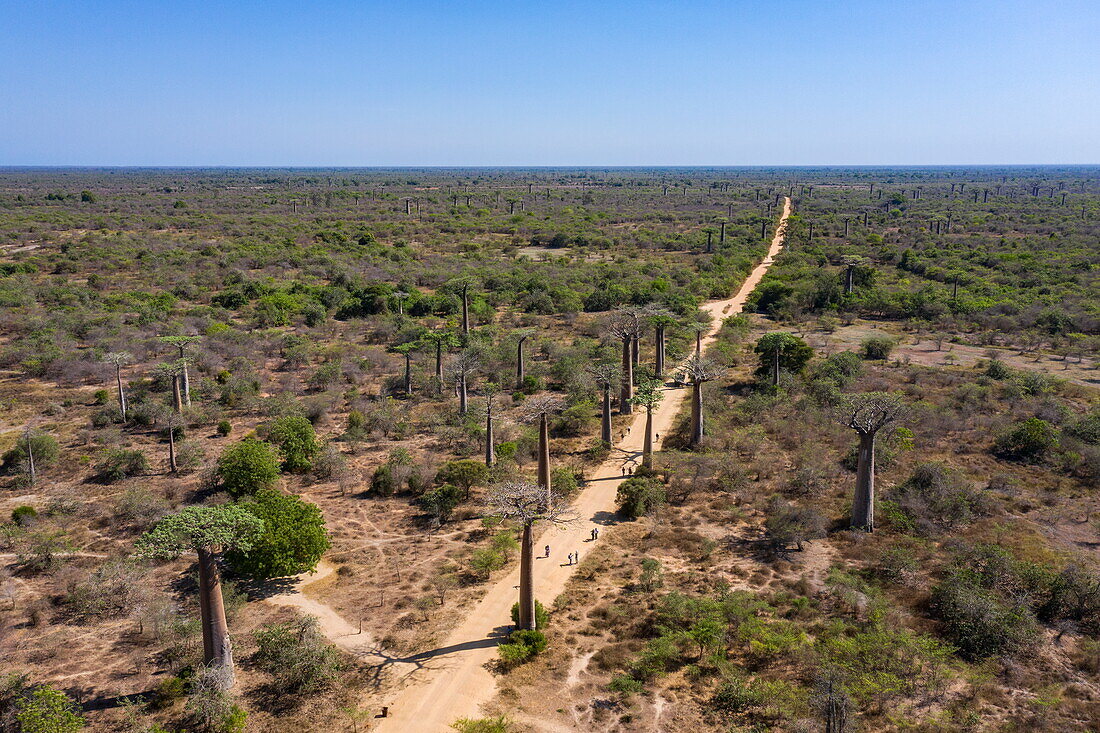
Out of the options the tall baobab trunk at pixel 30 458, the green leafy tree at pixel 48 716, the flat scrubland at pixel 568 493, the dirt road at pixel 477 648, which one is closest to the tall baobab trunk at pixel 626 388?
the flat scrubland at pixel 568 493

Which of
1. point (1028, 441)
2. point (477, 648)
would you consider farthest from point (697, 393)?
point (477, 648)

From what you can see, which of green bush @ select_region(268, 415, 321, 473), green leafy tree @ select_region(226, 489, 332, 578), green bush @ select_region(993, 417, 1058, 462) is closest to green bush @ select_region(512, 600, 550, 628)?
green leafy tree @ select_region(226, 489, 332, 578)

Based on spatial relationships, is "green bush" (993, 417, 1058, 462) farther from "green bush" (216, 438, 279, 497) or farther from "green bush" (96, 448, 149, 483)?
"green bush" (96, 448, 149, 483)

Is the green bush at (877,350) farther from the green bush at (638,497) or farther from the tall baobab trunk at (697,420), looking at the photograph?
the green bush at (638,497)

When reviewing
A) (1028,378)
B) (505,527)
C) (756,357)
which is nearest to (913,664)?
(505,527)

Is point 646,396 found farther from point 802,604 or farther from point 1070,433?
point 1070,433
